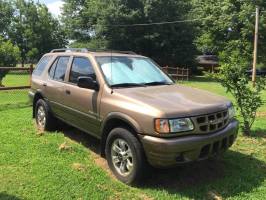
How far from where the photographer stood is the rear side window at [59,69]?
288 inches

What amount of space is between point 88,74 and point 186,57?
28935mm

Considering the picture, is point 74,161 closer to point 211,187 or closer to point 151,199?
point 151,199

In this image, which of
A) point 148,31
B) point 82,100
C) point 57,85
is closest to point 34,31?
point 148,31

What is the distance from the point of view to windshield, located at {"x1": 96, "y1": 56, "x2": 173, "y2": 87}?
607 centimetres

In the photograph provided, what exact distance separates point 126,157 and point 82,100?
1454mm

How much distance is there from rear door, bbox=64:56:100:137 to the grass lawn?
0.57 metres

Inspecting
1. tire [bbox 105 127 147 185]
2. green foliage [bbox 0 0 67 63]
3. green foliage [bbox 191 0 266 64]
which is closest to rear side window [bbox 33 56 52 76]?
tire [bbox 105 127 147 185]

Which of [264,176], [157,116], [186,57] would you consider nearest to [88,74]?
[157,116]

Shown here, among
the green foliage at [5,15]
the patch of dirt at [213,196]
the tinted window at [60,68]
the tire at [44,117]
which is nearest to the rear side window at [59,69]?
the tinted window at [60,68]

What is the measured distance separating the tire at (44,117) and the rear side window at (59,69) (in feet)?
2.13

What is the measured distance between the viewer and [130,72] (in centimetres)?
635

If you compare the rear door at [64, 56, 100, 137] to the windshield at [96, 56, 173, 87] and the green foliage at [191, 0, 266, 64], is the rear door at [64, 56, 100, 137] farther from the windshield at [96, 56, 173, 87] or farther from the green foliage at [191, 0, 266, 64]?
the green foliage at [191, 0, 266, 64]

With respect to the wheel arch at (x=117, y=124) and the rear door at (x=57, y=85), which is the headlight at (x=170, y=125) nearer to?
the wheel arch at (x=117, y=124)

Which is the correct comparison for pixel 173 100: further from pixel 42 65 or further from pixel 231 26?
pixel 231 26
